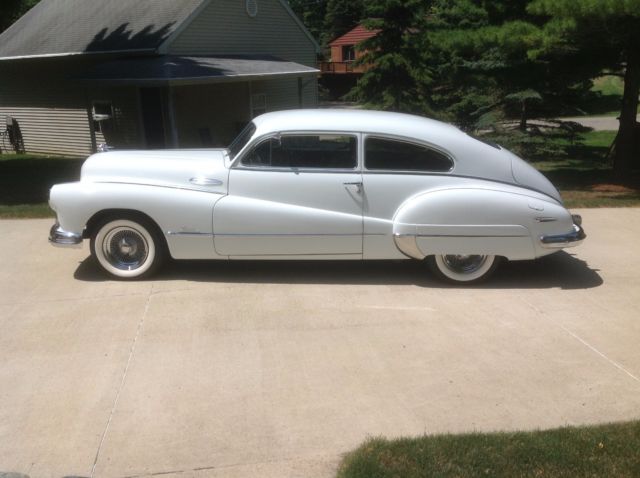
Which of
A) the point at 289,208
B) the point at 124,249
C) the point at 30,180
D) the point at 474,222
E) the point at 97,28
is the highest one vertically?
the point at 97,28

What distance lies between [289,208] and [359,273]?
1.09 m

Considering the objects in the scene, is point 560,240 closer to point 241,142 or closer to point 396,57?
point 241,142

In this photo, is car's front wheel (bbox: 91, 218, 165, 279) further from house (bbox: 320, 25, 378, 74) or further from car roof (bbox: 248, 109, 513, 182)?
house (bbox: 320, 25, 378, 74)

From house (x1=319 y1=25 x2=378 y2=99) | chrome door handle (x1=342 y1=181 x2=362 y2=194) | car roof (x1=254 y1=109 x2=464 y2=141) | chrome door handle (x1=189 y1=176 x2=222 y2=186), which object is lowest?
house (x1=319 y1=25 x2=378 y2=99)

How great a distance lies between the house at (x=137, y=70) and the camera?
16.7m

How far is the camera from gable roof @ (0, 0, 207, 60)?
56.3ft

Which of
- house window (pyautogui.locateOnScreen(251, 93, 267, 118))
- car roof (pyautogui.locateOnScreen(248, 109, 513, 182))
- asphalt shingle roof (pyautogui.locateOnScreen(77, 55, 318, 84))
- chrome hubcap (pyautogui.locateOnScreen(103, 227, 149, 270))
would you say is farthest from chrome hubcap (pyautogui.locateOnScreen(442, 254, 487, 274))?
house window (pyautogui.locateOnScreen(251, 93, 267, 118))

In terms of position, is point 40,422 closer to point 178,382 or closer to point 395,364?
point 178,382

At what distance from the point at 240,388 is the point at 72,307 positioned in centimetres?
214

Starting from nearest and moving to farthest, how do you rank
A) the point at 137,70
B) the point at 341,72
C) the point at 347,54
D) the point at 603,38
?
the point at 603,38 → the point at 137,70 → the point at 341,72 → the point at 347,54

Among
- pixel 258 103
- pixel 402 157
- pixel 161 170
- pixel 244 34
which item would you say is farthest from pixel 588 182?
pixel 244 34

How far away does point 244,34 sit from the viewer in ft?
67.1

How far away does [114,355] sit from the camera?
4.72 metres

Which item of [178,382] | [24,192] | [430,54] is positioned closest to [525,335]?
[178,382]
